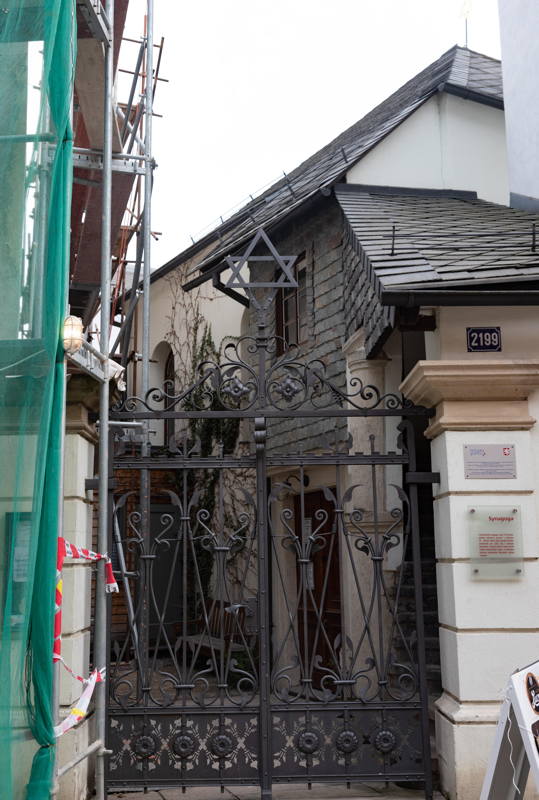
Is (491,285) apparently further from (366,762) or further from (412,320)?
(366,762)

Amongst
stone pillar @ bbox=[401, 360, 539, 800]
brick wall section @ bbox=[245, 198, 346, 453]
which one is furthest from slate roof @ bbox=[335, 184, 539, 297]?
brick wall section @ bbox=[245, 198, 346, 453]

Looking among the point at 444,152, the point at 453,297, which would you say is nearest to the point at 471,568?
the point at 453,297

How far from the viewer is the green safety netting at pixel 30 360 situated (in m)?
3.72

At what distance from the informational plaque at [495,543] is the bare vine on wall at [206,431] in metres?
5.86

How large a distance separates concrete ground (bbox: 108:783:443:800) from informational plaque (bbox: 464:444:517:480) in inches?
82.6

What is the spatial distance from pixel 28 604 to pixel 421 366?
2917 millimetres

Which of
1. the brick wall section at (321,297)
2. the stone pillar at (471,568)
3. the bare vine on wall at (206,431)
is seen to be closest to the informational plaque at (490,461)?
the stone pillar at (471,568)

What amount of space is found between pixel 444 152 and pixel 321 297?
7.63 ft

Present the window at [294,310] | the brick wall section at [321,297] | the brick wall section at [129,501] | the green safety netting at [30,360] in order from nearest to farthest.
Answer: the green safety netting at [30,360] → the brick wall section at [321,297] → the window at [294,310] → the brick wall section at [129,501]

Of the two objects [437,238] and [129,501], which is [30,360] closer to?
[437,238]

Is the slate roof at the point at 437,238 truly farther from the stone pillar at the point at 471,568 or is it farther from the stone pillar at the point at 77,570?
the stone pillar at the point at 77,570

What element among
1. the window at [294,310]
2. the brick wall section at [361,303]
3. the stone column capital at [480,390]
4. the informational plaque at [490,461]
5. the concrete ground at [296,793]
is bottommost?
the concrete ground at [296,793]

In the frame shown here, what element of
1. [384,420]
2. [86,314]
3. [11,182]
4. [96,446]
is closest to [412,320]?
[96,446]

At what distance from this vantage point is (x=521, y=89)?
9117 mm
